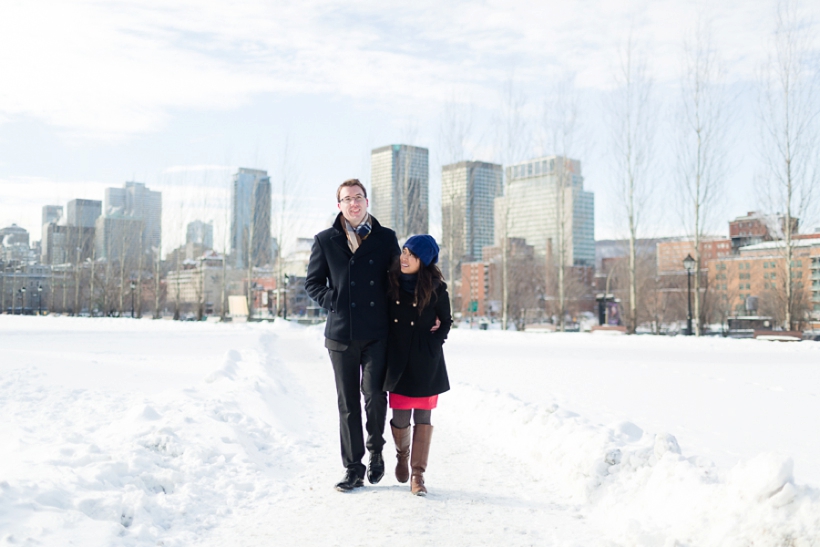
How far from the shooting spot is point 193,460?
471 centimetres

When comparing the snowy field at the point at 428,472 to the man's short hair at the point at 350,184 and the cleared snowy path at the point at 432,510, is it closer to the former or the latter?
the cleared snowy path at the point at 432,510

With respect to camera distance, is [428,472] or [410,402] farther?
[428,472]

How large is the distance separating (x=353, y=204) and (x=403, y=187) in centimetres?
3165

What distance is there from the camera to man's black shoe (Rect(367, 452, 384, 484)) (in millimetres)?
4523

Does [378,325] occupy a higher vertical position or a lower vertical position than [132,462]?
higher

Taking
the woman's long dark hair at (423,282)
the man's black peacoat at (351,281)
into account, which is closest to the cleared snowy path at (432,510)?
the man's black peacoat at (351,281)

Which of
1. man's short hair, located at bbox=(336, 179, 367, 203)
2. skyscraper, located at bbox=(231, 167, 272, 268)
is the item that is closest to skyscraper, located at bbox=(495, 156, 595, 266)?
skyscraper, located at bbox=(231, 167, 272, 268)

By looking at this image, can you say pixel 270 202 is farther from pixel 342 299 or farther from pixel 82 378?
pixel 342 299

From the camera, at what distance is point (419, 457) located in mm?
4379

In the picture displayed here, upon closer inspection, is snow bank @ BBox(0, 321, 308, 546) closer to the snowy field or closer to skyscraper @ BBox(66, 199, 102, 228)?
the snowy field

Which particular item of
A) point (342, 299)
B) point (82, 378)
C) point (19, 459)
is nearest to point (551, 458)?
point (342, 299)

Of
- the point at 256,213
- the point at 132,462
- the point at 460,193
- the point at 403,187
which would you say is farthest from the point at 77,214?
the point at 132,462

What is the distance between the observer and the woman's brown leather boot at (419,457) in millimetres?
4293

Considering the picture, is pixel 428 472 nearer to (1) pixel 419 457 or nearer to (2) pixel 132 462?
(1) pixel 419 457
